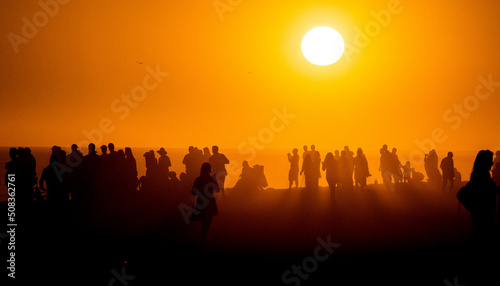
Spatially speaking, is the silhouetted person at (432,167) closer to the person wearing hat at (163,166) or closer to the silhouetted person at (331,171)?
the silhouetted person at (331,171)

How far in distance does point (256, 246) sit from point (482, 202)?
480 cm

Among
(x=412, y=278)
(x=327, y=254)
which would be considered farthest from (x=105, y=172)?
(x=412, y=278)

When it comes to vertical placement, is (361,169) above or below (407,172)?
above

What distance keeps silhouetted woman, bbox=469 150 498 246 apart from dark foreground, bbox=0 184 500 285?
1.07 feet

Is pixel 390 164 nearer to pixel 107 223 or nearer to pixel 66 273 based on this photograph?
pixel 107 223

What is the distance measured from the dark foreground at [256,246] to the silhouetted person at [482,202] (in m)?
0.30

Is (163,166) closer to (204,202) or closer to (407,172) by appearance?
(204,202)

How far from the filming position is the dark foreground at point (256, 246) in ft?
27.6

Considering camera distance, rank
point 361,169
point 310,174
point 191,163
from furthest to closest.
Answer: point 361,169, point 310,174, point 191,163

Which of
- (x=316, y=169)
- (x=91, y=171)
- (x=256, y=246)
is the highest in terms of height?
(x=91, y=171)

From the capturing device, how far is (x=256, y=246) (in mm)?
11047

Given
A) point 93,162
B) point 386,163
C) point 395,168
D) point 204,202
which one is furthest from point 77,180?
point 395,168

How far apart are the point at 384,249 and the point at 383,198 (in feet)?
34.0

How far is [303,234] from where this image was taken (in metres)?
12.5
